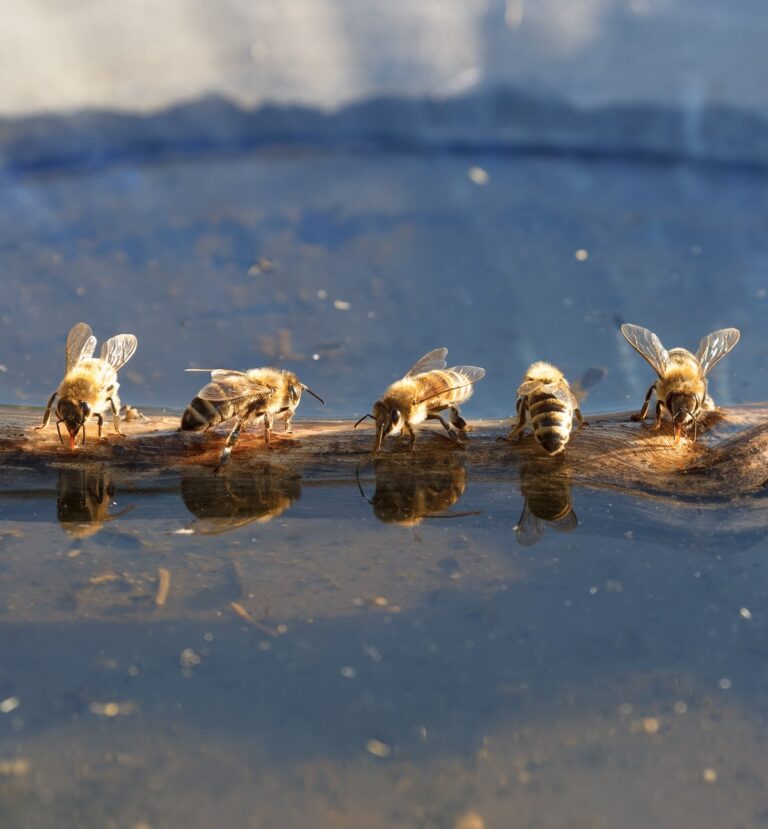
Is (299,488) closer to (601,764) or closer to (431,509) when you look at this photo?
(431,509)

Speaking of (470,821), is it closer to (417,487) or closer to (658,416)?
(417,487)

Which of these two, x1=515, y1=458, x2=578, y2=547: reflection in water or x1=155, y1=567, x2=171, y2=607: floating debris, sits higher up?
x1=515, y1=458, x2=578, y2=547: reflection in water

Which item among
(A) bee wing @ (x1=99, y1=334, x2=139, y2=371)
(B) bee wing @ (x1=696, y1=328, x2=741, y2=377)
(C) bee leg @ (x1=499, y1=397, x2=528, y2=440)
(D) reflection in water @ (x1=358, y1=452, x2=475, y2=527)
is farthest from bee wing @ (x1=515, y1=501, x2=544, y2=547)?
(A) bee wing @ (x1=99, y1=334, x2=139, y2=371)

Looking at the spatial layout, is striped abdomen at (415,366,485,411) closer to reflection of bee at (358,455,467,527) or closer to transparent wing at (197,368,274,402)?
reflection of bee at (358,455,467,527)

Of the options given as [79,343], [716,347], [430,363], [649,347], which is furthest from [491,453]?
[79,343]

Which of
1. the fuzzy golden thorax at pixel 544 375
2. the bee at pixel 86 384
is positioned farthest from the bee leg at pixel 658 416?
the bee at pixel 86 384

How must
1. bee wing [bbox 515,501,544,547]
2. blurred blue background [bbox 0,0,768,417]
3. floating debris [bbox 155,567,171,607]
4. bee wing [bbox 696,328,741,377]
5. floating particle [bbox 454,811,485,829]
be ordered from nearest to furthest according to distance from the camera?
floating particle [bbox 454,811,485,829] < floating debris [bbox 155,567,171,607] < bee wing [bbox 515,501,544,547] < bee wing [bbox 696,328,741,377] < blurred blue background [bbox 0,0,768,417]

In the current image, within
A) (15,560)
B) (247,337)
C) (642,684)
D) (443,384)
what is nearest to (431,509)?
(443,384)
